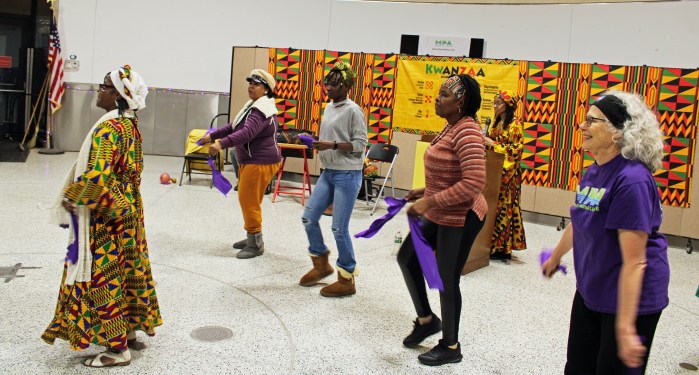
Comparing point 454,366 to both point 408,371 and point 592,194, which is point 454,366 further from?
point 592,194

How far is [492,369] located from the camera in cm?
340

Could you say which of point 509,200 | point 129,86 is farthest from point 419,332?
point 509,200

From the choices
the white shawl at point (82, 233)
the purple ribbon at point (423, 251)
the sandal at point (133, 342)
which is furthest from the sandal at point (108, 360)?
the purple ribbon at point (423, 251)

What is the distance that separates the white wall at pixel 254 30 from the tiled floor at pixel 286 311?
15.7 feet

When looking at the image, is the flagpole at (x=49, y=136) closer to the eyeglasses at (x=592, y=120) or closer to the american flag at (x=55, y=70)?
the american flag at (x=55, y=70)

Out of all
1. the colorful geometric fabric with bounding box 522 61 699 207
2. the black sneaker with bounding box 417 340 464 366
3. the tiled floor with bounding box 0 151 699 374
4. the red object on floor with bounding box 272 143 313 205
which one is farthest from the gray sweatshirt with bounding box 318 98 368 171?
the colorful geometric fabric with bounding box 522 61 699 207

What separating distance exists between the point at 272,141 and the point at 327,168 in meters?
1.02

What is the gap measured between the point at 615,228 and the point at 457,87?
1304 millimetres

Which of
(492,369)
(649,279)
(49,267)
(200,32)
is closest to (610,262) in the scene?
(649,279)

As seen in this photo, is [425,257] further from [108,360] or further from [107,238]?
[108,360]

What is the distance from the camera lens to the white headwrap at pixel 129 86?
10.0 ft

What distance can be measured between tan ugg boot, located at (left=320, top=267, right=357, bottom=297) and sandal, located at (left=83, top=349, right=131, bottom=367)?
1.62 meters

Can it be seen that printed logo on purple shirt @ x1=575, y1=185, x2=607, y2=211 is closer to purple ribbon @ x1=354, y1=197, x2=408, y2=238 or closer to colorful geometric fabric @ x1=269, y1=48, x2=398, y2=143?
purple ribbon @ x1=354, y1=197, x2=408, y2=238

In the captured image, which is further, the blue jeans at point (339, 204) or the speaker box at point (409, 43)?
the speaker box at point (409, 43)
